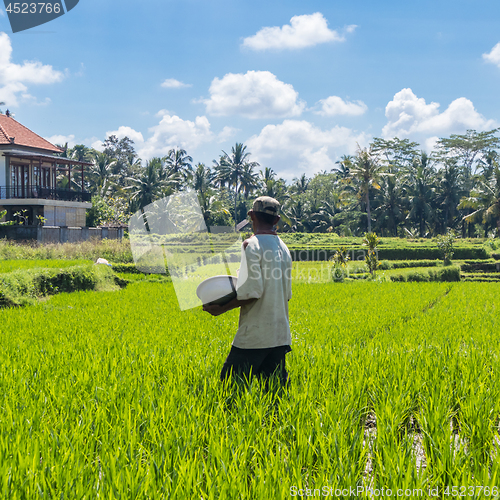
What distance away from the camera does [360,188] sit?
1522 inches

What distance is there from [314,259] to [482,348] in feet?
75.4

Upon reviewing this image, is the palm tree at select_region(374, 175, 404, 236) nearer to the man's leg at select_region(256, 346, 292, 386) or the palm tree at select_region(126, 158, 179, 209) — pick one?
the palm tree at select_region(126, 158, 179, 209)

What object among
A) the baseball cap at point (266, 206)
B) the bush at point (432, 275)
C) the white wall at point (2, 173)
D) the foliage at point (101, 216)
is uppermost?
the white wall at point (2, 173)

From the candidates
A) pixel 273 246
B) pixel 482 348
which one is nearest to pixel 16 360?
pixel 273 246

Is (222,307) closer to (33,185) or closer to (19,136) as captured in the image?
(33,185)

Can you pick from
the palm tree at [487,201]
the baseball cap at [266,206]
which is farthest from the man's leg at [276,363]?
the palm tree at [487,201]

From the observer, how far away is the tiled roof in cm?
2042

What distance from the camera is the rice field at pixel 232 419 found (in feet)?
5.51

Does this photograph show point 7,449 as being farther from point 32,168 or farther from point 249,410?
point 32,168

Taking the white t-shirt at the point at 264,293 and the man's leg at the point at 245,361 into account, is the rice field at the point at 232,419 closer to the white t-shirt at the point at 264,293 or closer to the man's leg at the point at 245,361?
the man's leg at the point at 245,361

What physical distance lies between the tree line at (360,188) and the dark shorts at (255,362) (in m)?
25.8

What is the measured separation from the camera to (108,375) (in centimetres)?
314

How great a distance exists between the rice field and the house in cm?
1676

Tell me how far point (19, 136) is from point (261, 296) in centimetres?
2338
